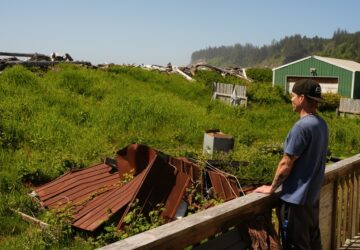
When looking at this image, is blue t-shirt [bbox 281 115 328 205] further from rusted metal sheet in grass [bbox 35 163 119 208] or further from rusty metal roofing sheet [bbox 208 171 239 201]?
rusted metal sheet in grass [bbox 35 163 119 208]

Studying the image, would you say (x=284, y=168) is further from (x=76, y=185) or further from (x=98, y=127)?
(x=98, y=127)

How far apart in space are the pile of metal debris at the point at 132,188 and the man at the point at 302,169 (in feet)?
8.41

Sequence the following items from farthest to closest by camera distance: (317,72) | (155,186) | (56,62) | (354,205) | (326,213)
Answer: (317,72) → (56,62) → (155,186) → (354,205) → (326,213)

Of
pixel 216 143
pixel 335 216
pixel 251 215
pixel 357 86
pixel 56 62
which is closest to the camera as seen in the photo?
pixel 251 215

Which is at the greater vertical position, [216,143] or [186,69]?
[186,69]

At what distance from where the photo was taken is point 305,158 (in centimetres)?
347

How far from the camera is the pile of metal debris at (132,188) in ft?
20.2

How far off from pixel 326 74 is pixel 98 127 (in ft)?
72.5

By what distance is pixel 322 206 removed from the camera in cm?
437

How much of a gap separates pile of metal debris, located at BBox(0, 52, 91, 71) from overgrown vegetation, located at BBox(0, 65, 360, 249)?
2.85 ft

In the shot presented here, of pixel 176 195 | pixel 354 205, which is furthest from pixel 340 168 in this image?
pixel 176 195

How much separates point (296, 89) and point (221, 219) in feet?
3.97

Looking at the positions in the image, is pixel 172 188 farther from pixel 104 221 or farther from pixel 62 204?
pixel 62 204

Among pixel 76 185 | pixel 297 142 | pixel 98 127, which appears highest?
pixel 297 142
